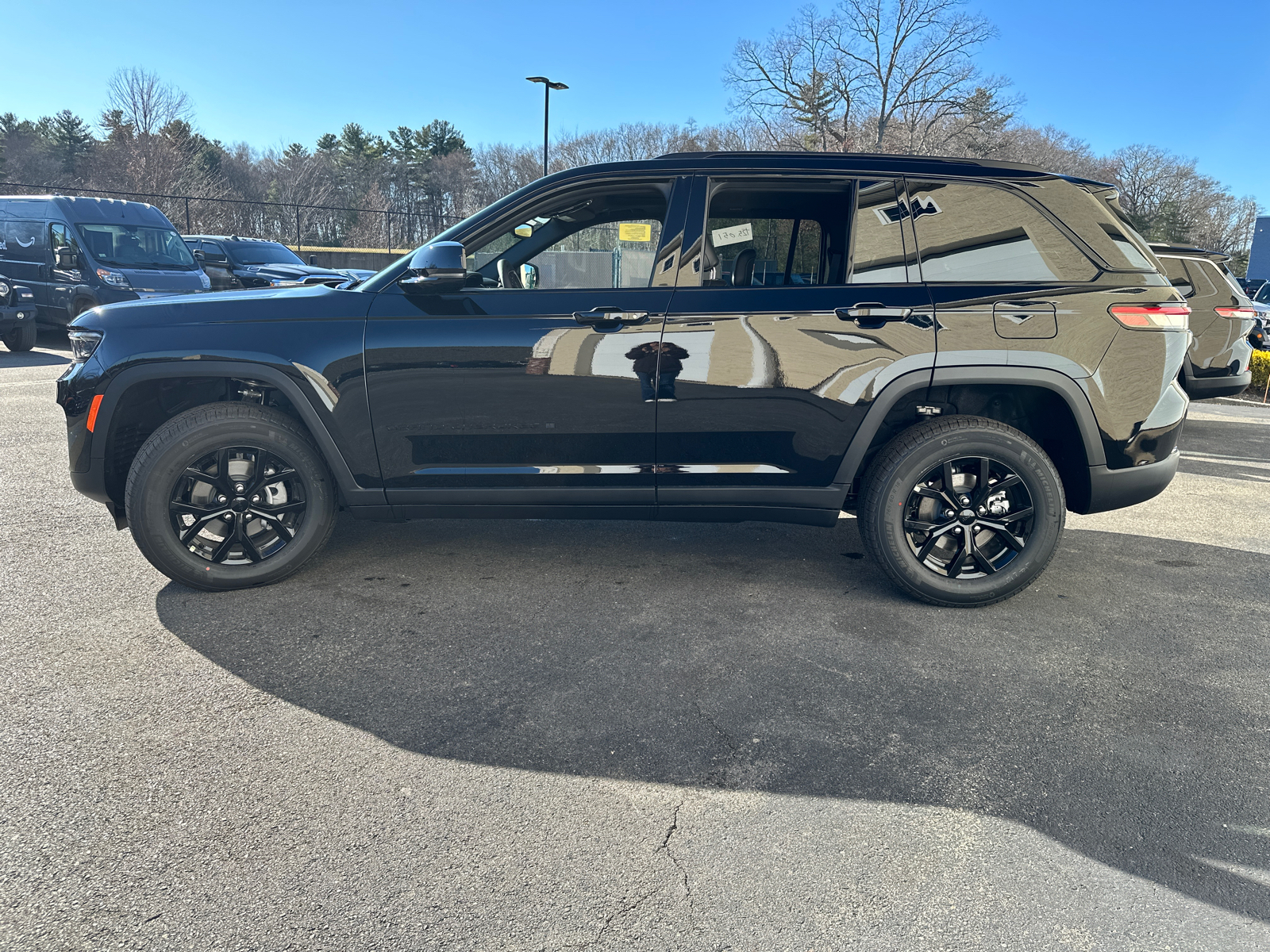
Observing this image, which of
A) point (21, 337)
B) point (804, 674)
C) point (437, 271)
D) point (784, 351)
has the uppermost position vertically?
point (437, 271)

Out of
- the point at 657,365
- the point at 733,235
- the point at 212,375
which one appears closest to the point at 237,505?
the point at 212,375

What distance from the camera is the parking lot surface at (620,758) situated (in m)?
2.01

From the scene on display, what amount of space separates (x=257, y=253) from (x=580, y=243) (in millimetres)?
16923

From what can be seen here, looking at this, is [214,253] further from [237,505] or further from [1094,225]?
[1094,225]

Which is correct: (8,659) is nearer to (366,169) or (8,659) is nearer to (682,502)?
(682,502)

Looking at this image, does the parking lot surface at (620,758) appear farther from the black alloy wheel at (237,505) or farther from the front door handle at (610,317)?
the front door handle at (610,317)

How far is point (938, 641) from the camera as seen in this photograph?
11.5ft

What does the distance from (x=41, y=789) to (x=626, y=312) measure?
8.47 ft

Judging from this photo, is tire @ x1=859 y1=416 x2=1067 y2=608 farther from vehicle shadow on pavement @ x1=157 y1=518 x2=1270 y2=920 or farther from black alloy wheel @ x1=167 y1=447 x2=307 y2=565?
black alloy wheel @ x1=167 y1=447 x2=307 y2=565

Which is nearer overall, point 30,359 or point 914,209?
point 914,209

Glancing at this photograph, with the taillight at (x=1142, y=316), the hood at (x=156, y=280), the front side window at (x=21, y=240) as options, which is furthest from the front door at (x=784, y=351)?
the front side window at (x=21, y=240)

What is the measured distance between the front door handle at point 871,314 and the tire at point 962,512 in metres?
0.51

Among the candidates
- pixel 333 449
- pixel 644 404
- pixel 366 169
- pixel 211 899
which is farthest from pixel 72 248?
pixel 366 169

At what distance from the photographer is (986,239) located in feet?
12.1
